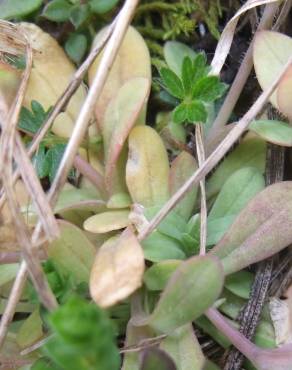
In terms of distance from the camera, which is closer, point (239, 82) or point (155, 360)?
point (155, 360)

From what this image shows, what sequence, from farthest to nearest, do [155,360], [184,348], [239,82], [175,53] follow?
[175,53] → [239,82] → [184,348] → [155,360]

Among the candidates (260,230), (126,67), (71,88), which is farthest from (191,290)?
(126,67)

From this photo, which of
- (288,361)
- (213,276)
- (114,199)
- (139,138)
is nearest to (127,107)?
(139,138)

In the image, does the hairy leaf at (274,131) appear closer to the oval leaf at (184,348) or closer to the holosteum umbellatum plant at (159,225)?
the holosteum umbellatum plant at (159,225)

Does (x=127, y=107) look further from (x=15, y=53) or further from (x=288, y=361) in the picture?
(x=288, y=361)

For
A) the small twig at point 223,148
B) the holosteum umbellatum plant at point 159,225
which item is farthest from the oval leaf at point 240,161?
the small twig at point 223,148

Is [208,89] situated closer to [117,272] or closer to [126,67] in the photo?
[126,67]

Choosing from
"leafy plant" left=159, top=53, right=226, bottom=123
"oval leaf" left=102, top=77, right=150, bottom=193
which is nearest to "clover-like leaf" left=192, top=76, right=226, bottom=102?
"leafy plant" left=159, top=53, right=226, bottom=123
